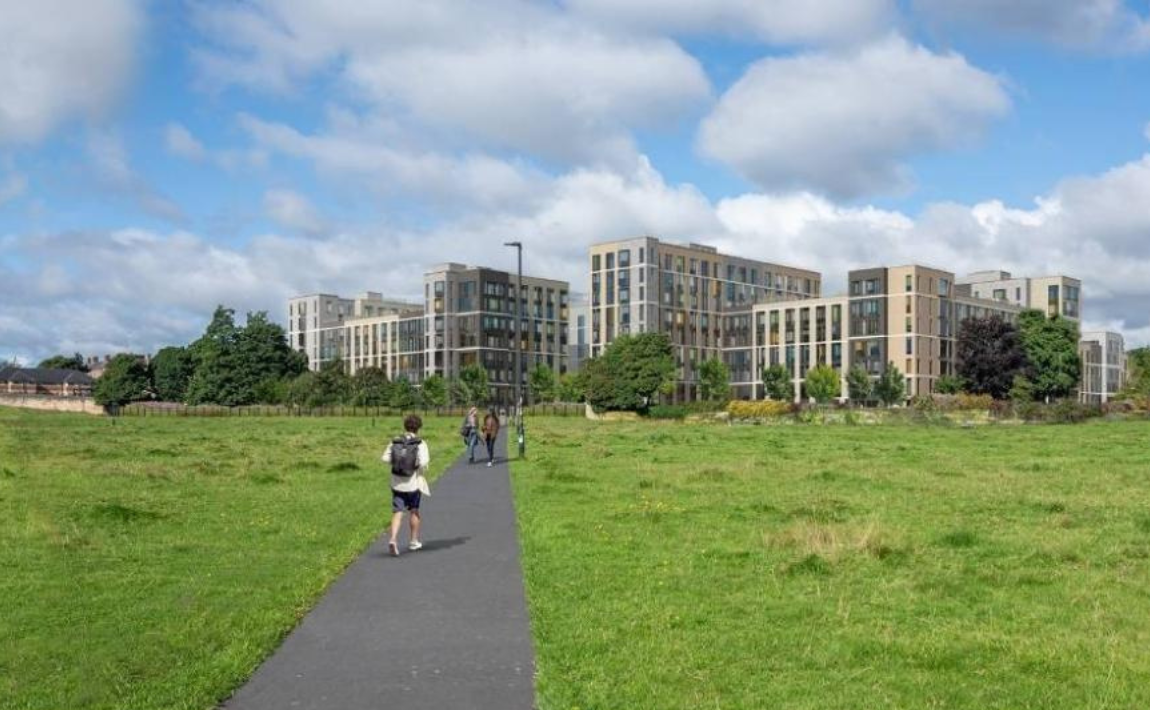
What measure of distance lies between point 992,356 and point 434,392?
6564 centimetres

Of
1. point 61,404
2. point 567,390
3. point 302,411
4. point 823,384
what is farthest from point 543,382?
point 61,404

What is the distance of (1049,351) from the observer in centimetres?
11456

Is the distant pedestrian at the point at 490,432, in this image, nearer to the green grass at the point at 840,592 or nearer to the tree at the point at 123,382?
the green grass at the point at 840,592

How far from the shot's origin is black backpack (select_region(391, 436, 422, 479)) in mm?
15070

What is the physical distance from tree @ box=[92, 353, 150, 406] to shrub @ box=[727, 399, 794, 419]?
95258 mm

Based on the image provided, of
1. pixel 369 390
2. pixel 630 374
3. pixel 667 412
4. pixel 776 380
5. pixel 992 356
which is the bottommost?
pixel 667 412

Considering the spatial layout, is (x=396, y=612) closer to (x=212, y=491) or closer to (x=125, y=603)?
(x=125, y=603)

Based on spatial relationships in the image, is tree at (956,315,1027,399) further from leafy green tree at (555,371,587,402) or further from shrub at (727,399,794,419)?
leafy green tree at (555,371,587,402)

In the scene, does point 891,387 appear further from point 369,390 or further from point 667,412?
point 369,390

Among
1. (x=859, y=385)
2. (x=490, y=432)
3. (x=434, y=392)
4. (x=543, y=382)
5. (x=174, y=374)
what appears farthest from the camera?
(x=174, y=374)

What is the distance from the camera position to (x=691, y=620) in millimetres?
10312

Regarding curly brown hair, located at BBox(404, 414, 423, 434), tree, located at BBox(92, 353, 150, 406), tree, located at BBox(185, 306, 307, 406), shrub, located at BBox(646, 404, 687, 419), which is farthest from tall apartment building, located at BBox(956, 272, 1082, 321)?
curly brown hair, located at BBox(404, 414, 423, 434)

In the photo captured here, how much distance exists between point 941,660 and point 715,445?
33461 millimetres

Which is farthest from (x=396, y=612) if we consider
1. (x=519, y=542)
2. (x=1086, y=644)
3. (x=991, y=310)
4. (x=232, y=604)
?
(x=991, y=310)
